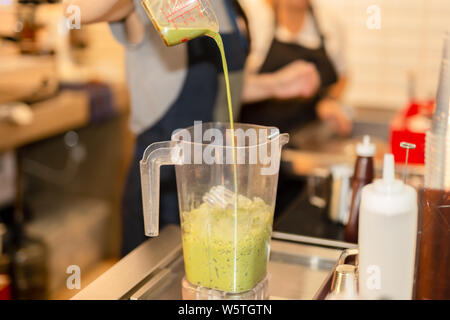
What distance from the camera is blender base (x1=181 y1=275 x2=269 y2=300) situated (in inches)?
30.2

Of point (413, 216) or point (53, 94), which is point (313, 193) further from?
point (53, 94)

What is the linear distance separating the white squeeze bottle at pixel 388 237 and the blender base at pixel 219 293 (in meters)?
0.20

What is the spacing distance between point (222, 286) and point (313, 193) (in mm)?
593

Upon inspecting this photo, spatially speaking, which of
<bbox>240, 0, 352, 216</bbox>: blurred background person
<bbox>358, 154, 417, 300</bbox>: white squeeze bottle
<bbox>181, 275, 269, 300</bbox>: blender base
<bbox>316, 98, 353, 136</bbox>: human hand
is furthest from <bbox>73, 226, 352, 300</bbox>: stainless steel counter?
<bbox>316, 98, 353, 136</bbox>: human hand

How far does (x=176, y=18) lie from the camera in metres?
0.69

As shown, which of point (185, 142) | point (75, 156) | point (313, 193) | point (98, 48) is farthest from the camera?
point (98, 48)

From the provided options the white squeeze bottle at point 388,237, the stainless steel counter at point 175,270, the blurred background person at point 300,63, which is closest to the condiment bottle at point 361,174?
the stainless steel counter at point 175,270

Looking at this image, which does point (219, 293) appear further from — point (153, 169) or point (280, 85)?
point (280, 85)

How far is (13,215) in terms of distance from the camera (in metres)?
2.13

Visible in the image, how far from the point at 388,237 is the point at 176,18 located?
0.36 m

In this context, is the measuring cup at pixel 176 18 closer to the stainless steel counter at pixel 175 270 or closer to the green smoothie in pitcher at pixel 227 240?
the green smoothie in pitcher at pixel 227 240

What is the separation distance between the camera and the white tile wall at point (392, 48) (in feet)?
8.40

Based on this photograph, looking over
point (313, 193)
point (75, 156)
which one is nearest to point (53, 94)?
point (75, 156)

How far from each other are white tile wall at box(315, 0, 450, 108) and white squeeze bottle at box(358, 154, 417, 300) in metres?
2.02
